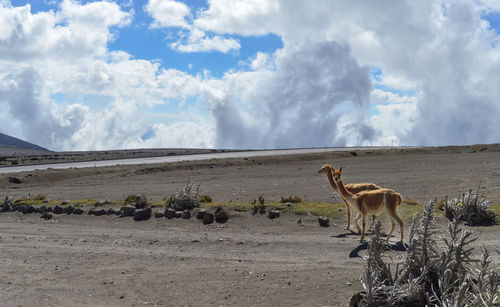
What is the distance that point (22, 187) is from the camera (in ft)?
97.0

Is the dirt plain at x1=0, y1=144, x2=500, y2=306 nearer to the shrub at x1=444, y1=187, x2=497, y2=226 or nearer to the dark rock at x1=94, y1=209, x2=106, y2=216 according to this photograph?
the dark rock at x1=94, y1=209, x2=106, y2=216

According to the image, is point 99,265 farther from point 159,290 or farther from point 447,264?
point 447,264

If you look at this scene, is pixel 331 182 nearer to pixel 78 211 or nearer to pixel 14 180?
pixel 78 211

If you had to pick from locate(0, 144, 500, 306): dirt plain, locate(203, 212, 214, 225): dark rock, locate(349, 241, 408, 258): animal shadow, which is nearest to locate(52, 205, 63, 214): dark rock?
locate(0, 144, 500, 306): dirt plain

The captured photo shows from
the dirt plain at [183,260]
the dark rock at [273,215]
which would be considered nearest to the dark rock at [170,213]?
the dirt plain at [183,260]

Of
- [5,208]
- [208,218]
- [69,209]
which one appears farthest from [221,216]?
[5,208]

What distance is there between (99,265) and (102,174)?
27.9m

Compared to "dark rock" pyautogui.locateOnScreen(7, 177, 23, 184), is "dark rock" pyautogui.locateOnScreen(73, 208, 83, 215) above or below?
below

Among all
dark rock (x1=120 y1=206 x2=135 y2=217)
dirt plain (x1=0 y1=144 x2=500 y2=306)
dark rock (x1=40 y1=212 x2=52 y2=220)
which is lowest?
dirt plain (x1=0 y1=144 x2=500 y2=306)

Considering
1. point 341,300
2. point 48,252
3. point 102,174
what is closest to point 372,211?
point 341,300

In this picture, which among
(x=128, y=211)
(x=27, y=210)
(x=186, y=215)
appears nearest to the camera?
(x=186, y=215)

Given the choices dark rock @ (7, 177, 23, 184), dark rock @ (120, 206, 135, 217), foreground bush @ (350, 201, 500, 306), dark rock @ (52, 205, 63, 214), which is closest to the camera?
foreground bush @ (350, 201, 500, 306)

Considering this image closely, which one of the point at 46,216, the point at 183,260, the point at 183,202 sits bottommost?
the point at 183,260

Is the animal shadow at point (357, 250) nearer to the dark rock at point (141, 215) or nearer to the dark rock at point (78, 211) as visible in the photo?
the dark rock at point (141, 215)
